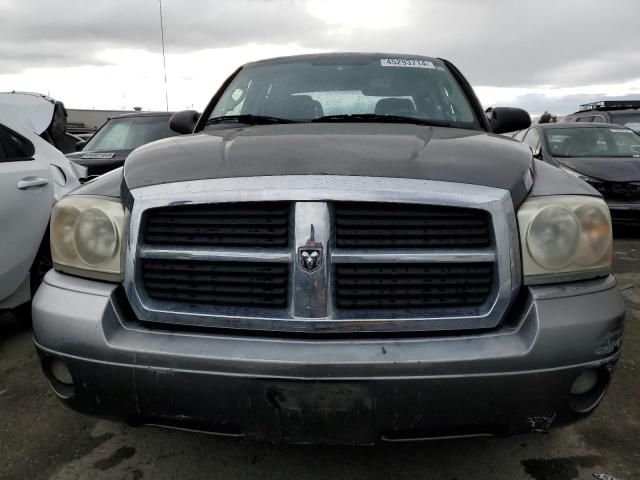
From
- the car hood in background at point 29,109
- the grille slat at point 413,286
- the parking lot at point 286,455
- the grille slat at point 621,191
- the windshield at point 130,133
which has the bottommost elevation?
the parking lot at point 286,455

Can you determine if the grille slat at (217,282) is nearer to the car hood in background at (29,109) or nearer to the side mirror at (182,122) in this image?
the side mirror at (182,122)

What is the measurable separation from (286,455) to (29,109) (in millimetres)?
4315

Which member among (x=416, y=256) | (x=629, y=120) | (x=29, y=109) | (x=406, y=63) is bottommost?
(x=416, y=256)

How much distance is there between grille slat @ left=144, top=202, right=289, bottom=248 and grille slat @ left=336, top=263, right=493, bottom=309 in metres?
0.27

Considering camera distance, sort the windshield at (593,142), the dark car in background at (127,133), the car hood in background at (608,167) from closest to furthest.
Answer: the car hood in background at (608,167)
the dark car in background at (127,133)
the windshield at (593,142)

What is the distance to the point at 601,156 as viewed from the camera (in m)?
8.06

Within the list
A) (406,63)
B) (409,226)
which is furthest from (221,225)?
(406,63)

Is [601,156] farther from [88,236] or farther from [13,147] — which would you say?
[88,236]

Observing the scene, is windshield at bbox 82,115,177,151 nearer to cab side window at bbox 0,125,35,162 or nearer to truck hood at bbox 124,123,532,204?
cab side window at bbox 0,125,35,162

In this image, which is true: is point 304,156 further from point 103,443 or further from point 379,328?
point 103,443

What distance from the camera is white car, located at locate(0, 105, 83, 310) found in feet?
11.6

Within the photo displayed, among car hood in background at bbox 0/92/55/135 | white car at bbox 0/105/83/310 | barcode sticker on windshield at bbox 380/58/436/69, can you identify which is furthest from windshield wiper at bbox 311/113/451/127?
car hood in background at bbox 0/92/55/135

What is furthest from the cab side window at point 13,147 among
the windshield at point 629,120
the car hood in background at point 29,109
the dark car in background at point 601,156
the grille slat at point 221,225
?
the windshield at point 629,120

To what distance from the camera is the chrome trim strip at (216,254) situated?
185 cm
